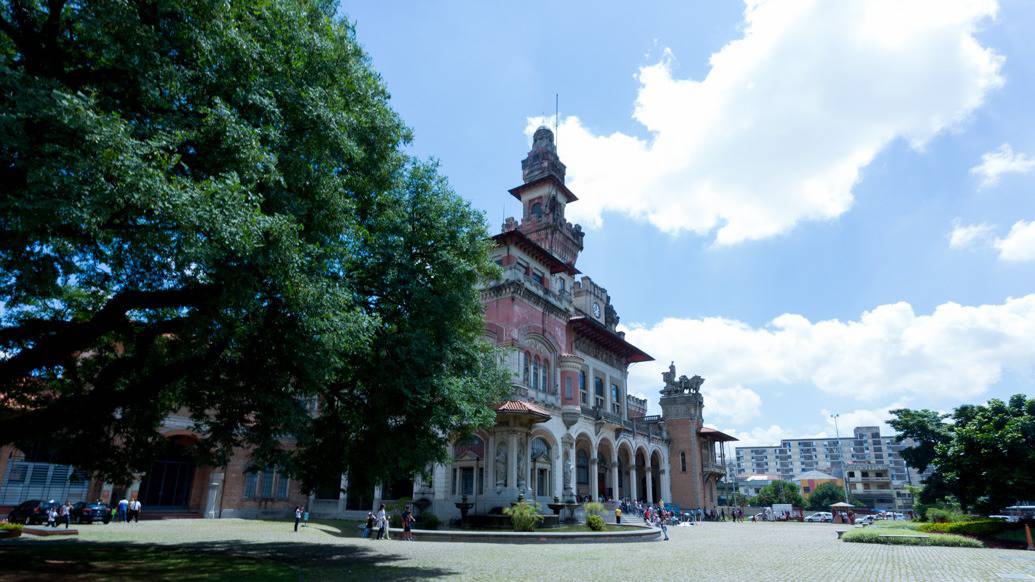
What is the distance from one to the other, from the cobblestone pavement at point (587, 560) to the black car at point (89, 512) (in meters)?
2.78

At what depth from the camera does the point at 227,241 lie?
8203 millimetres

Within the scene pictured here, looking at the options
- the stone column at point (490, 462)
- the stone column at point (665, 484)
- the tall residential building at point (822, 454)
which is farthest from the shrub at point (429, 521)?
the tall residential building at point (822, 454)

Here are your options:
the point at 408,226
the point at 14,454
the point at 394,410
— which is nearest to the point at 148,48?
the point at 408,226

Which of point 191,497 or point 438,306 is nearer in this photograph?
point 438,306

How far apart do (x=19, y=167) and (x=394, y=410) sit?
27.9 feet

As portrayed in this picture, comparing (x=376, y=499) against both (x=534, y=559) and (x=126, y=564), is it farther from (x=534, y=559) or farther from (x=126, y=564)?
(x=126, y=564)

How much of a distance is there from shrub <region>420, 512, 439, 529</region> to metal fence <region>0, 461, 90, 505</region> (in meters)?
15.0

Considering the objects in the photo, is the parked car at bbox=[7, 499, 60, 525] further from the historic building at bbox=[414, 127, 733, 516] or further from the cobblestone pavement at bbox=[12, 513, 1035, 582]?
the historic building at bbox=[414, 127, 733, 516]

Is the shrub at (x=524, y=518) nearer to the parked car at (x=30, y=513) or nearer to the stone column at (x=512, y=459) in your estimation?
the stone column at (x=512, y=459)

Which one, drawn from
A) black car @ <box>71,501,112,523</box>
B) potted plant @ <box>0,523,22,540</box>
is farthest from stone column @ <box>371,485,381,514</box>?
potted plant @ <box>0,523,22,540</box>

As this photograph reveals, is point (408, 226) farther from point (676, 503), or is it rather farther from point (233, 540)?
point (676, 503)

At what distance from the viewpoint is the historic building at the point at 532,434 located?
27500mm

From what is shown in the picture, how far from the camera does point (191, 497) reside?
104 feet

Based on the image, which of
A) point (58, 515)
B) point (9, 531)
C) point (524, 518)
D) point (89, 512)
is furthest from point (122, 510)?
point (524, 518)
